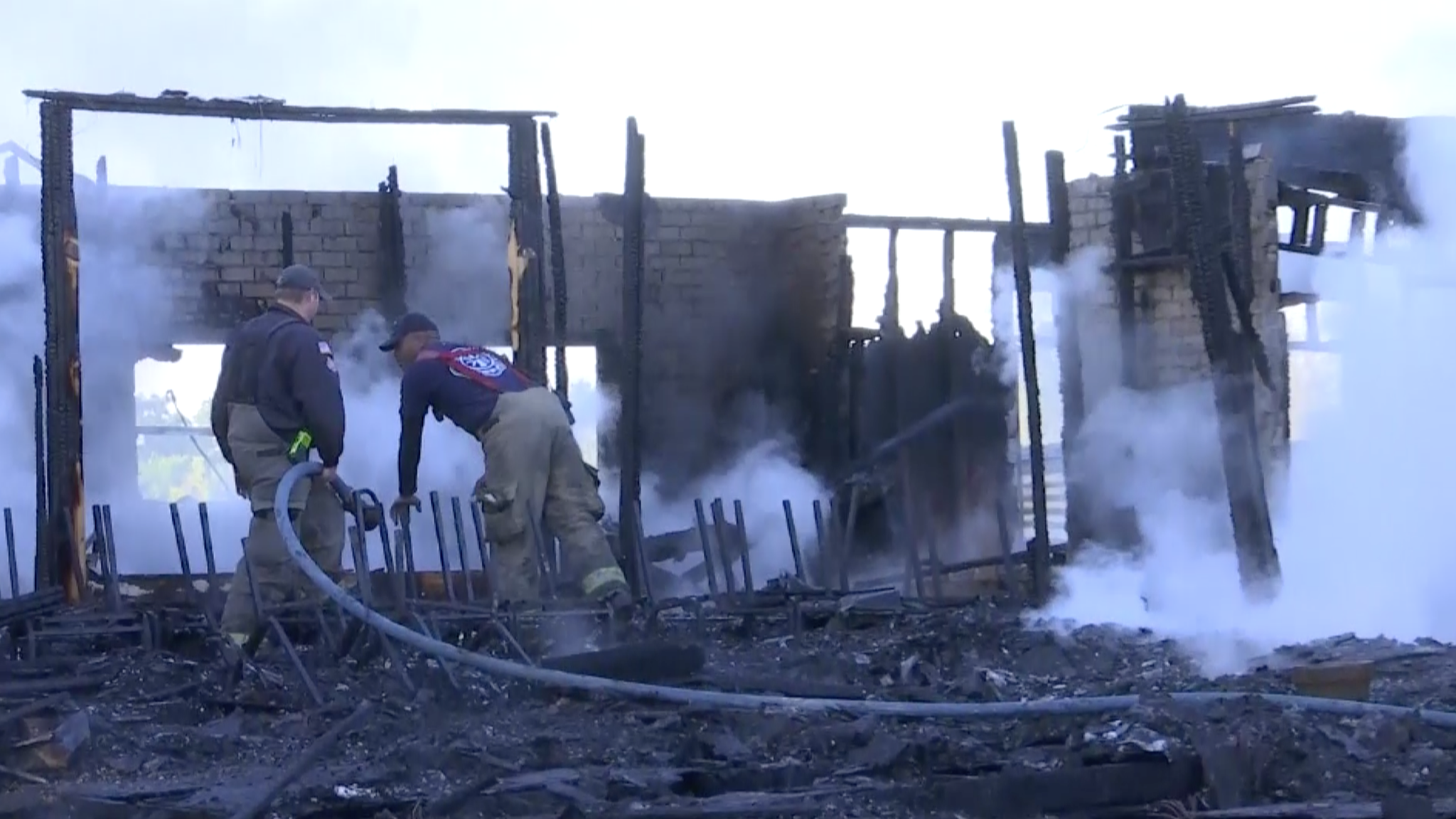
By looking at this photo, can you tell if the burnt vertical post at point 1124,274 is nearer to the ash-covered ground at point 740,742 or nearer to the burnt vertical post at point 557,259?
the burnt vertical post at point 557,259

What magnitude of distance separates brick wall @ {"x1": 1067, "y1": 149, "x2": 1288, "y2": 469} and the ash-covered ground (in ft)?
13.2

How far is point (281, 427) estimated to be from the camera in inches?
290

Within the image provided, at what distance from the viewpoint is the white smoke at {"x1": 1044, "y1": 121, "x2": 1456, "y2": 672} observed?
8.35 meters

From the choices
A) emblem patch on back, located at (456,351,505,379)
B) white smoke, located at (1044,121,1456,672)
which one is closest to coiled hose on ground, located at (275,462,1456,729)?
emblem patch on back, located at (456,351,505,379)

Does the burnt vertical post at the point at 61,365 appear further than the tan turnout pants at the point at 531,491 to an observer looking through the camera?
Yes

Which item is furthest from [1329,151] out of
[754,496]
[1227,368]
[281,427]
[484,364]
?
[281,427]

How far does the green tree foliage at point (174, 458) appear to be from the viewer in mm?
14375

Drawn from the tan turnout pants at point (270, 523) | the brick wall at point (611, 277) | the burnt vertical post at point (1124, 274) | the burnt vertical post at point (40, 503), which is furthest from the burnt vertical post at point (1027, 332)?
the burnt vertical post at point (40, 503)

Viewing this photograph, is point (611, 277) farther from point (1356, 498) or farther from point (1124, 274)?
point (1356, 498)

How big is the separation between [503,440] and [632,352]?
130cm

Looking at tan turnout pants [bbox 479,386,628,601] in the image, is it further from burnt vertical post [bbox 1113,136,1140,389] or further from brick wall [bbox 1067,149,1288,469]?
burnt vertical post [bbox 1113,136,1140,389]

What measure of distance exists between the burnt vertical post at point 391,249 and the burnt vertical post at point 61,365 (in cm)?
424

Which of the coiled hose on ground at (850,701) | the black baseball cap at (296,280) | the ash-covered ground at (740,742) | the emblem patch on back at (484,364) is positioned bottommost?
the ash-covered ground at (740,742)

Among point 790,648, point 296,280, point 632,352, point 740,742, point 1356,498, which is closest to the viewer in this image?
point 740,742
